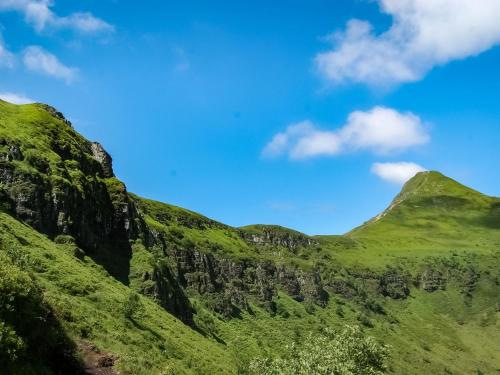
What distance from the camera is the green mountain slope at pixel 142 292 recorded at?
3447 cm

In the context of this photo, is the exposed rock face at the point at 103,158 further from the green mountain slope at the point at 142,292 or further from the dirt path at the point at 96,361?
the dirt path at the point at 96,361

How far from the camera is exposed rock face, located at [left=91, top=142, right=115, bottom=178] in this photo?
105250 mm

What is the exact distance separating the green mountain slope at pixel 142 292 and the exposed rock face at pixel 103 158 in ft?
1.04

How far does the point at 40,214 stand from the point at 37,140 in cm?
2264

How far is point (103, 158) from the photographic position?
10669 centimetres

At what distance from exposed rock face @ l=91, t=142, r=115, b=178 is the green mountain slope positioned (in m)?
0.32

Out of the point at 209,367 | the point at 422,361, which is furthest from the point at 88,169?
the point at 422,361

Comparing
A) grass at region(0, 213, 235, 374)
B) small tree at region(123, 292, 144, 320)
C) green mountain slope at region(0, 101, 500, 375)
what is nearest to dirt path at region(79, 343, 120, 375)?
green mountain slope at region(0, 101, 500, 375)

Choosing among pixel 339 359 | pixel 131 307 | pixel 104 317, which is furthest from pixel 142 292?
pixel 339 359

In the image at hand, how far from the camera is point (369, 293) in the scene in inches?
7859

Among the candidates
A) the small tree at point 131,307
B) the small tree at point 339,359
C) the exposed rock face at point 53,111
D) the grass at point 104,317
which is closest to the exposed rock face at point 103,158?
the exposed rock face at point 53,111

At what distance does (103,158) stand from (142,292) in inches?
1699

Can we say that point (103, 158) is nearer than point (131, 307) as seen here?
No

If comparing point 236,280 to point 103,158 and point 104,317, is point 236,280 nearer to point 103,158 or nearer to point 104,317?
point 103,158
